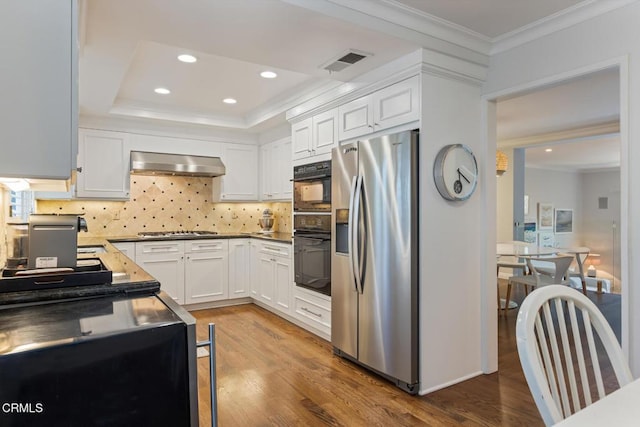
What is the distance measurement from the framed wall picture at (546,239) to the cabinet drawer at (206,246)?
26.0 feet

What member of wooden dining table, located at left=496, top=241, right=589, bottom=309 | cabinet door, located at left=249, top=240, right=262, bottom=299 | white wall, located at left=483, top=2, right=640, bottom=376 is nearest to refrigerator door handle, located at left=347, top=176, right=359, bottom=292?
white wall, located at left=483, top=2, right=640, bottom=376

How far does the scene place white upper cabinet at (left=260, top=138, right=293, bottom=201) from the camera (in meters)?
4.66

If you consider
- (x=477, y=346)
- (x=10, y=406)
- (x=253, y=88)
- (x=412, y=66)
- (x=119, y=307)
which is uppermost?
(x=253, y=88)

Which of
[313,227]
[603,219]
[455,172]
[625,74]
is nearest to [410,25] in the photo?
[455,172]

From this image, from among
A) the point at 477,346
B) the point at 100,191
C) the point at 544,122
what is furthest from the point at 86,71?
the point at 544,122

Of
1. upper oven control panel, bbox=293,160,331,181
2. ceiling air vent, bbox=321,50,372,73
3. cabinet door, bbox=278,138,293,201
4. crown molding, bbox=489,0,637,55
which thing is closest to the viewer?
crown molding, bbox=489,0,637,55

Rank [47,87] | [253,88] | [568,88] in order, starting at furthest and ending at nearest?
[253,88]
[568,88]
[47,87]

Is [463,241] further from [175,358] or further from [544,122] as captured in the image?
[544,122]

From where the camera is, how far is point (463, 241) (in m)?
2.81

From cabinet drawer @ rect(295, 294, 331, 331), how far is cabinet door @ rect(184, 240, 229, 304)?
1.28 m

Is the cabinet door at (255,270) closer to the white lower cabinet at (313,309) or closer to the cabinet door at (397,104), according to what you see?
the white lower cabinet at (313,309)

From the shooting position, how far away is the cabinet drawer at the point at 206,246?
4.63 metres

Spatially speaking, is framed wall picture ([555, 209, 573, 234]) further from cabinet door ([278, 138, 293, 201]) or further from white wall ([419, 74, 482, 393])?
white wall ([419, 74, 482, 393])

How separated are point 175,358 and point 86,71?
2633 millimetres
